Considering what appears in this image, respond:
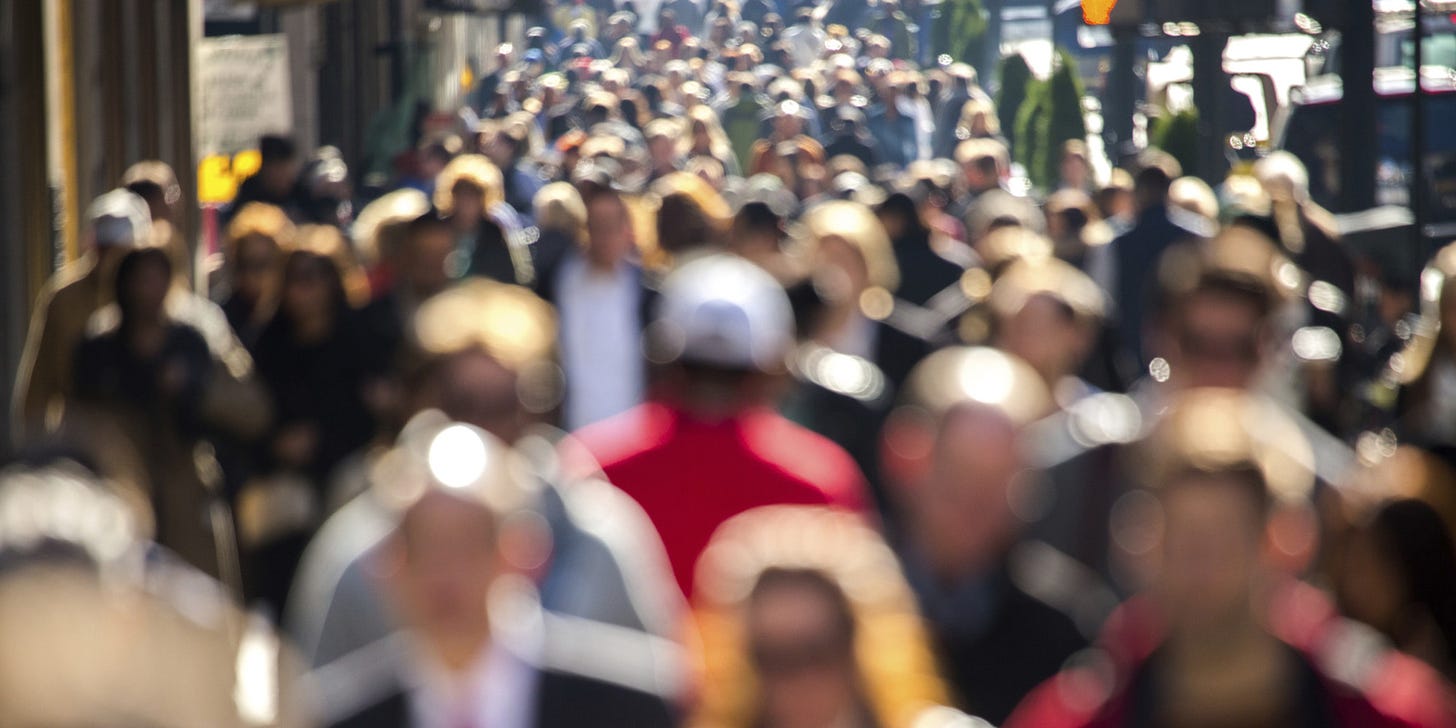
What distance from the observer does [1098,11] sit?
19.0 m

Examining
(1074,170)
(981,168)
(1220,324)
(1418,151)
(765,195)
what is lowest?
(1074,170)

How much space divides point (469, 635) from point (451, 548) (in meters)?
0.14

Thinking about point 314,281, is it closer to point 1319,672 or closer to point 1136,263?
point 1136,263

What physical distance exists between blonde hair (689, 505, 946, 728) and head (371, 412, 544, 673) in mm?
314

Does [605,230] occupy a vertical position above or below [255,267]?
above

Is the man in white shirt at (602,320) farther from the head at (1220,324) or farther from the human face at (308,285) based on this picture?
the head at (1220,324)

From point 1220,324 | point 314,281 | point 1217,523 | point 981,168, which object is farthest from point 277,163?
point 1217,523

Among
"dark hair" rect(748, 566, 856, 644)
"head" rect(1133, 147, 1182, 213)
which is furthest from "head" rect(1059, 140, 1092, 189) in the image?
"dark hair" rect(748, 566, 856, 644)

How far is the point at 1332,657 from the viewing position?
4.16 m

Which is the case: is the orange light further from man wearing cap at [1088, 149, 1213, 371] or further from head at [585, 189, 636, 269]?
head at [585, 189, 636, 269]

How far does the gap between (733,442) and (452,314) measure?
1.97 ft

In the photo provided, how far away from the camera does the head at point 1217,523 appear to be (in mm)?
4062

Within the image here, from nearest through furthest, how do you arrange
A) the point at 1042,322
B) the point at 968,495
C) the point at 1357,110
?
the point at 968,495 < the point at 1042,322 < the point at 1357,110

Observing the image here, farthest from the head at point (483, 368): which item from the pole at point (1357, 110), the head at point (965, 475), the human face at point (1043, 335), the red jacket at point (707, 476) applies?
the pole at point (1357, 110)
